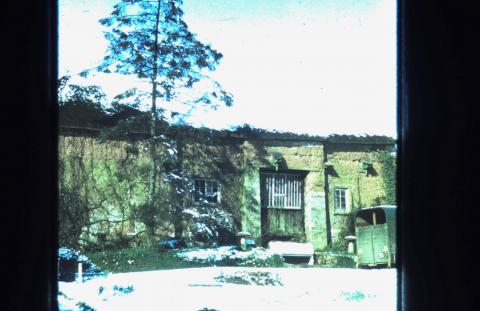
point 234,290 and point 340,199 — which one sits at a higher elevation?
point 340,199

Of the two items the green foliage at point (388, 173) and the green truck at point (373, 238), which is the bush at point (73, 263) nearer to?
the green truck at point (373, 238)

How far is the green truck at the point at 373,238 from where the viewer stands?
295 centimetres

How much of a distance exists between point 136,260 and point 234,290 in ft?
2.17

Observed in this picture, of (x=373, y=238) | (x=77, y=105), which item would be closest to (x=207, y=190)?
(x=77, y=105)

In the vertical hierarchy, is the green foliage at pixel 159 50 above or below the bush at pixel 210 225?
above

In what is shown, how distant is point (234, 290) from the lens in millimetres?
3154

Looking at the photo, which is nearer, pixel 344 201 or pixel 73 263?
pixel 73 263

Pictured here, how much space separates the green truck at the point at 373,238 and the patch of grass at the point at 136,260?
1.08 metres

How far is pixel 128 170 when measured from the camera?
10.2ft

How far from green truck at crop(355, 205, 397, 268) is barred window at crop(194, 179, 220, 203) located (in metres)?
0.97

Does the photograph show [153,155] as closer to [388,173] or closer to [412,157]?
[388,173]

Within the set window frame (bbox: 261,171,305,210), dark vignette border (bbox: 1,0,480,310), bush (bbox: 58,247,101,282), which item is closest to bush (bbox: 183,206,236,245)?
window frame (bbox: 261,171,305,210)

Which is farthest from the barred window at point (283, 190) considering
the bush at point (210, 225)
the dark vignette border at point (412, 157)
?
the dark vignette border at point (412, 157)

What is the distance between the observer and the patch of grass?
2.84m
